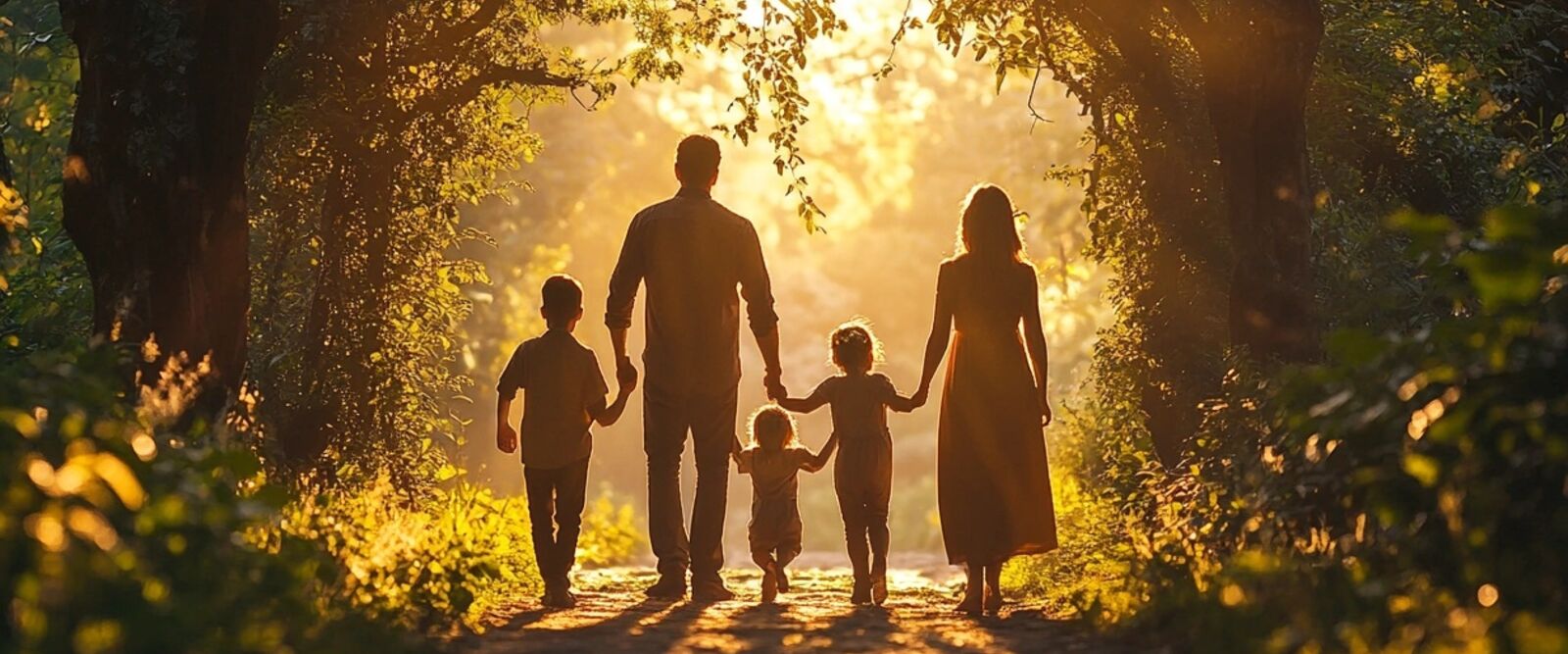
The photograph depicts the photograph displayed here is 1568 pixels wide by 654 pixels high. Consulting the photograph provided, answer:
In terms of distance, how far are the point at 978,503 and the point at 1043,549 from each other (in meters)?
0.43

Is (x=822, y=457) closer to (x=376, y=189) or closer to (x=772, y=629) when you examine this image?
(x=772, y=629)

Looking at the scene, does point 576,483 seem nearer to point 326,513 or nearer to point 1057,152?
point 326,513

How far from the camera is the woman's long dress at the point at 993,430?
9.57 metres

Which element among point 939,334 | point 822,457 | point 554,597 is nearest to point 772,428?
point 822,457

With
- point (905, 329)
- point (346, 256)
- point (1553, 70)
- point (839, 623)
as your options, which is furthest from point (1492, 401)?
point (905, 329)

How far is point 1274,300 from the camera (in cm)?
967

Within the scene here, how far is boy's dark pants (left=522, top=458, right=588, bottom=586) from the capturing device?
9953mm

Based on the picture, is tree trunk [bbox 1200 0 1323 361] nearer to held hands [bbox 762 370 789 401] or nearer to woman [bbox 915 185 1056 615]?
woman [bbox 915 185 1056 615]

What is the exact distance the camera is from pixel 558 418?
10094mm

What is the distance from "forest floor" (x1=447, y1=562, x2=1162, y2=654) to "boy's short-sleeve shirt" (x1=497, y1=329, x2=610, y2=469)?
823 mm

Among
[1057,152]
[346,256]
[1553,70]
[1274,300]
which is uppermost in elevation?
[1057,152]

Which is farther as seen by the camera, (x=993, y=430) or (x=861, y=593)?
(x=861, y=593)

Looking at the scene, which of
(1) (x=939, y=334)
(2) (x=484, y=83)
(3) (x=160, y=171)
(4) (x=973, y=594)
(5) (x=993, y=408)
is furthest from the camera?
(2) (x=484, y=83)

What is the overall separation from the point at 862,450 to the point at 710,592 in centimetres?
119
